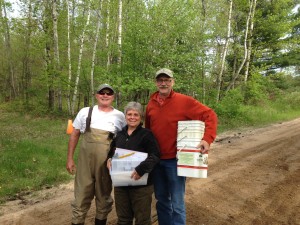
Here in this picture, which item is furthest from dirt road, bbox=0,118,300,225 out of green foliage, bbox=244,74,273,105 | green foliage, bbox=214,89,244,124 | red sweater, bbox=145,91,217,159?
green foliage, bbox=244,74,273,105

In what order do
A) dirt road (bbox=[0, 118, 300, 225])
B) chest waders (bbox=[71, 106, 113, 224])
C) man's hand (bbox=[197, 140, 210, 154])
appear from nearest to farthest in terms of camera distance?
man's hand (bbox=[197, 140, 210, 154]) < chest waders (bbox=[71, 106, 113, 224]) < dirt road (bbox=[0, 118, 300, 225])

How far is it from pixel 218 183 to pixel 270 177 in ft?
4.27

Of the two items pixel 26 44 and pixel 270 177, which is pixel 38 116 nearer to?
pixel 26 44

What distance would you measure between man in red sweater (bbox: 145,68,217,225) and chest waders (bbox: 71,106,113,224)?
63cm

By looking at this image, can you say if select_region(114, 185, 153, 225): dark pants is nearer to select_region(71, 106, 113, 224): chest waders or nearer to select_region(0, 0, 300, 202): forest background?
select_region(71, 106, 113, 224): chest waders

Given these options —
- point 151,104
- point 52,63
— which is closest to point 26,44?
point 52,63

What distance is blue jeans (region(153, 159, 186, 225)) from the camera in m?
3.25

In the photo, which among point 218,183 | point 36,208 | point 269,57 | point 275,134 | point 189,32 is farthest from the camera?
point 269,57

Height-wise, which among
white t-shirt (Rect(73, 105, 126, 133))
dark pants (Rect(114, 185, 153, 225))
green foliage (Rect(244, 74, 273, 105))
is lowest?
dark pants (Rect(114, 185, 153, 225))

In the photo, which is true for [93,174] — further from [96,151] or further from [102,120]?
[102,120]

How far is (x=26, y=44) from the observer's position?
19672 millimetres

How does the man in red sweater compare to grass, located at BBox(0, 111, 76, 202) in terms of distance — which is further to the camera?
grass, located at BBox(0, 111, 76, 202)

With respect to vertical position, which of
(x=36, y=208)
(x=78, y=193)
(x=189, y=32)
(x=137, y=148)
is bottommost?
(x=36, y=208)

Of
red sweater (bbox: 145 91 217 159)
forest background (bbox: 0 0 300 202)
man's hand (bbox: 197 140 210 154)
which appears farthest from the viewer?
forest background (bbox: 0 0 300 202)
